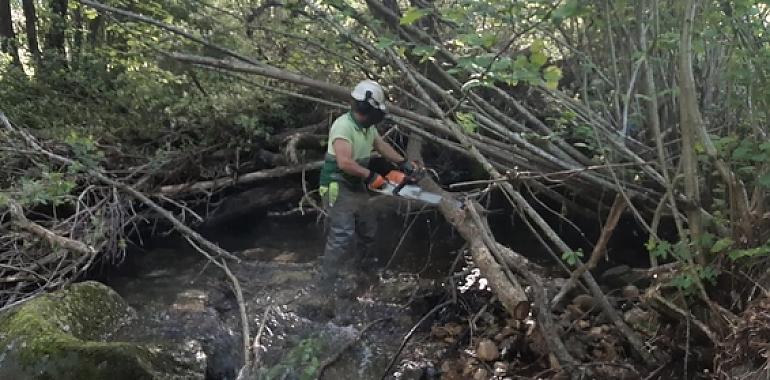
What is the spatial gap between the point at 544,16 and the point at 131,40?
214 inches

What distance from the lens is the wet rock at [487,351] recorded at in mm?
4184

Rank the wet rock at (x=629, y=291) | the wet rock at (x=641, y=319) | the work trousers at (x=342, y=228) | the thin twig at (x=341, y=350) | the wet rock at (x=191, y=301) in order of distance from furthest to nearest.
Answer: the work trousers at (x=342, y=228) < the wet rock at (x=191, y=301) < the wet rock at (x=629, y=291) < the thin twig at (x=341, y=350) < the wet rock at (x=641, y=319)

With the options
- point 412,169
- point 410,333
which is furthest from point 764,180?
point 412,169

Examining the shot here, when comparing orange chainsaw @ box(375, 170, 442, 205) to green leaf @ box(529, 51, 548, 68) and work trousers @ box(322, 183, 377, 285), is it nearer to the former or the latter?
work trousers @ box(322, 183, 377, 285)

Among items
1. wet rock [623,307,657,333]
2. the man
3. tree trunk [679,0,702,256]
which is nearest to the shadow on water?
the man

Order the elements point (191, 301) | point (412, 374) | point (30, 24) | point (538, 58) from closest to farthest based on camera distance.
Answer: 1. point (538, 58)
2. point (412, 374)
3. point (191, 301)
4. point (30, 24)

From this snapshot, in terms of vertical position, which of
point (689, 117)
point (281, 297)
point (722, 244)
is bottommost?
point (281, 297)

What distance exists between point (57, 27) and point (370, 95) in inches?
288

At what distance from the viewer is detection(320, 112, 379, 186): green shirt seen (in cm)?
523

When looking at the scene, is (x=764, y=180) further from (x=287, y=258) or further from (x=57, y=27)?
(x=57, y=27)

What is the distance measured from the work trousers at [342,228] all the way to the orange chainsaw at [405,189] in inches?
25.4

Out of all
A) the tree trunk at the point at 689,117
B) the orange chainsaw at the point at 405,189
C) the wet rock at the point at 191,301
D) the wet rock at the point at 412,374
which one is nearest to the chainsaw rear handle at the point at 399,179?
the orange chainsaw at the point at 405,189

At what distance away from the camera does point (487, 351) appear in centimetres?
420

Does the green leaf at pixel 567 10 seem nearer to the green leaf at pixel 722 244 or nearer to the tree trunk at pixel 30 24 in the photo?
the green leaf at pixel 722 244
